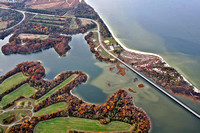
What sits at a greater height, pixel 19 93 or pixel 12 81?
pixel 12 81

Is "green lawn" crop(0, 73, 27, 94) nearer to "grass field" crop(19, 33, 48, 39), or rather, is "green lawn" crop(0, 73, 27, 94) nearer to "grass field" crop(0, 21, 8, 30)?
"grass field" crop(19, 33, 48, 39)

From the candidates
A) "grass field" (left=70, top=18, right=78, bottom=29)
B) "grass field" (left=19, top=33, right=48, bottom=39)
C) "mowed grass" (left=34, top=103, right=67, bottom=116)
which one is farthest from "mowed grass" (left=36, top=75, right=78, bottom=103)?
"grass field" (left=70, top=18, right=78, bottom=29)

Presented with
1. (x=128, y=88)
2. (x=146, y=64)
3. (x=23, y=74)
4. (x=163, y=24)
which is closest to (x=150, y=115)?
(x=128, y=88)

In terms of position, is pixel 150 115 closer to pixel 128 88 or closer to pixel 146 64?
pixel 128 88

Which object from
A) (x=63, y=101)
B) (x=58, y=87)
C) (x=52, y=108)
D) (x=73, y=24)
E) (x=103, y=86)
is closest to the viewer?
(x=52, y=108)

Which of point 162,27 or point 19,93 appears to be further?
point 162,27

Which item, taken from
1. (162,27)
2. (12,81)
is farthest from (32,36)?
(162,27)

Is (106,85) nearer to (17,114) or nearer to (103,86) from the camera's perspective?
(103,86)
